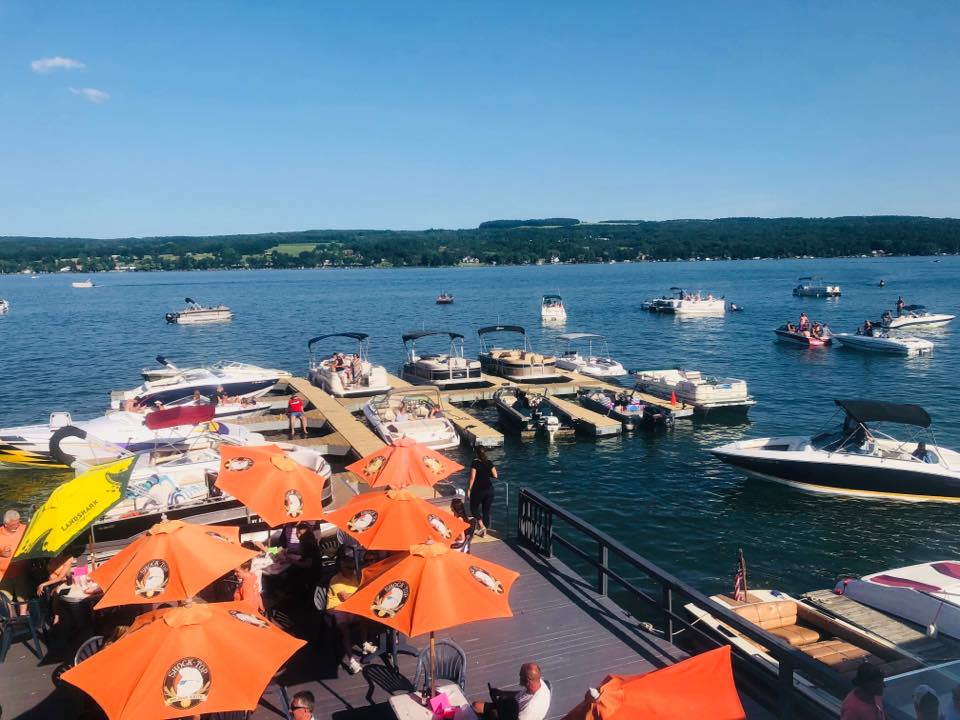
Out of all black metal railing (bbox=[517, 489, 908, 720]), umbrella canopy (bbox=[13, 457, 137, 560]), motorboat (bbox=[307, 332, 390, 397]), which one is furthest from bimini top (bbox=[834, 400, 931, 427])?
motorboat (bbox=[307, 332, 390, 397])

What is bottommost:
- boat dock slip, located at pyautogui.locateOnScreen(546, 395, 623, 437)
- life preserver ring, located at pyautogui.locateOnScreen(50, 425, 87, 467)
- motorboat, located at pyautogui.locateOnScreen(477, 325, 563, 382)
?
boat dock slip, located at pyautogui.locateOnScreen(546, 395, 623, 437)

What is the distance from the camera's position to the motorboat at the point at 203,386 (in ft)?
97.7

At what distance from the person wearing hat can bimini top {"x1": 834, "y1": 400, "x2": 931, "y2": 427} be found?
1657 cm

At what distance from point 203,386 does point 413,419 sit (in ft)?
38.2

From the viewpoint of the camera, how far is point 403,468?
487 inches

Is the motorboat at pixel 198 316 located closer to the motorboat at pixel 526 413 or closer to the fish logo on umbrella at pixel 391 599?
the motorboat at pixel 526 413

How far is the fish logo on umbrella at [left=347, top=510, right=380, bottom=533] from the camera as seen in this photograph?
8.76 meters

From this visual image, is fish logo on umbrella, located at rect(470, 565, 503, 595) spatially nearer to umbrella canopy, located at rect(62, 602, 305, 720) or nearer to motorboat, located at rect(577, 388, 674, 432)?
umbrella canopy, located at rect(62, 602, 305, 720)

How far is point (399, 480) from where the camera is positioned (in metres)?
12.2

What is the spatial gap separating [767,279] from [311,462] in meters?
162

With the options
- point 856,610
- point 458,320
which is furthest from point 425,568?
point 458,320

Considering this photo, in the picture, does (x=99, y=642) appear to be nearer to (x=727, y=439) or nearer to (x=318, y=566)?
(x=318, y=566)

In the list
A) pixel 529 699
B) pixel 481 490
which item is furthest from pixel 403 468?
pixel 529 699

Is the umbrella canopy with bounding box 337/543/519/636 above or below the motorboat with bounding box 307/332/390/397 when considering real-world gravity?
above
